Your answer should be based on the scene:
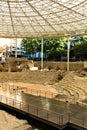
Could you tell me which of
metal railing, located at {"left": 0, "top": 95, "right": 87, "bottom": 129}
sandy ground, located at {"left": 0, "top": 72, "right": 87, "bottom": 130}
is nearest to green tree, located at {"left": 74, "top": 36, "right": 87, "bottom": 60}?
sandy ground, located at {"left": 0, "top": 72, "right": 87, "bottom": 130}

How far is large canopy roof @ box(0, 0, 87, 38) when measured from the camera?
3253 cm

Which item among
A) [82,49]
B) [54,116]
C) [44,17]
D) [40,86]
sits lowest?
[40,86]

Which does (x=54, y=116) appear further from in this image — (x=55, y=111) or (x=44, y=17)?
(x=44, y=17)

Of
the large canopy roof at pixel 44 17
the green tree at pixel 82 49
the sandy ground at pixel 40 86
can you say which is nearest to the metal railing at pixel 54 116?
the sandy ground at pixel 40 86

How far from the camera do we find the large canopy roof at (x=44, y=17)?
32.5 meters

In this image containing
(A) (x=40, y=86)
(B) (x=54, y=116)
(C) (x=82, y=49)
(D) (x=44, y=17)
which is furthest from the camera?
(C) (x=82, y=49)

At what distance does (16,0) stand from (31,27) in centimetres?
1834

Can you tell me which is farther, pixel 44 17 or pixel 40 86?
pixel 40 86

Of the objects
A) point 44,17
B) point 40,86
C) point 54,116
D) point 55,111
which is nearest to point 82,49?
point 40,86

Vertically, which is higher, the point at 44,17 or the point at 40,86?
the point at 44,17

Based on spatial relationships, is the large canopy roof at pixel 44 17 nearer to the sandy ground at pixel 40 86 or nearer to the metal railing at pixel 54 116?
the sandy ground at pixel 40 86

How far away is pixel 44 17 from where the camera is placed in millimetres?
40500

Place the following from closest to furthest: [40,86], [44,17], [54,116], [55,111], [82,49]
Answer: [54,116] < [55,111] < [44,17] < [40,86] < [82,49]

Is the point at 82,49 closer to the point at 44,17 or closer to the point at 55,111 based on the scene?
the point at 44,17
